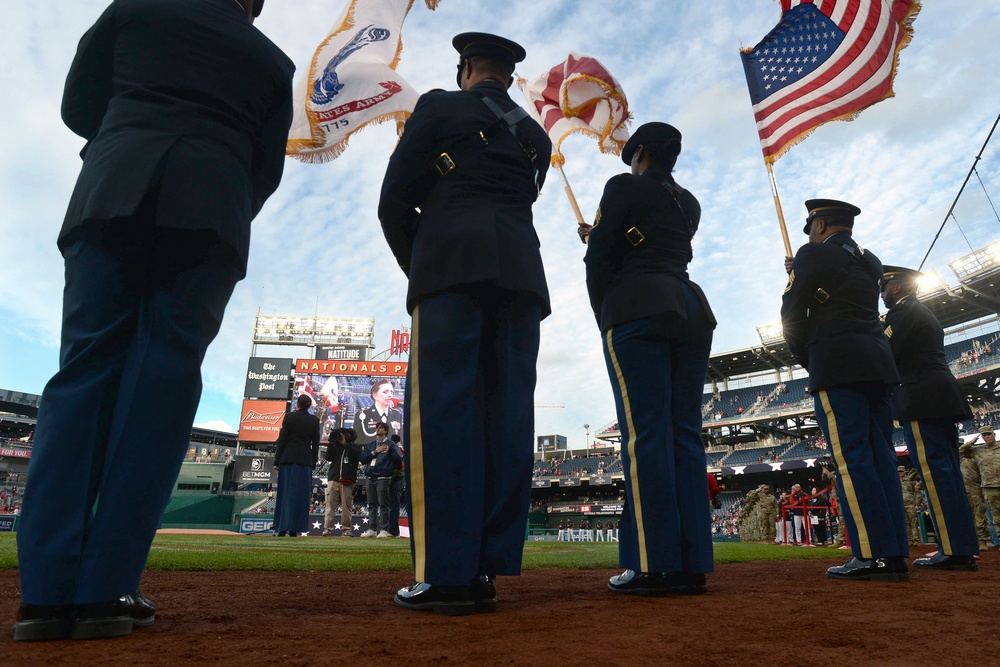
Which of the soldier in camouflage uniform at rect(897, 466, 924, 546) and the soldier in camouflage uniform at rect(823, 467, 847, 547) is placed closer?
the soldier in camouflage uniform at rect(897, 466, 924, 546)

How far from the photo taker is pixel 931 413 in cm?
425

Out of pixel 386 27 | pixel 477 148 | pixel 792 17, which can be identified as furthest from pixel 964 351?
pixel 477 148

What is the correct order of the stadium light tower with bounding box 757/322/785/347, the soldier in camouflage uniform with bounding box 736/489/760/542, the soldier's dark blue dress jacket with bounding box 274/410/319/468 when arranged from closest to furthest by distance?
1. the soldier's dark blue dress jacket with bounding box 274/410/319/468
2. the soldier in camouflage uniform with bounding box 736/489/760/542
3. the stadium light tower with bounding box 757/322/785/347

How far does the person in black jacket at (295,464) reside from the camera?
8.97 metres

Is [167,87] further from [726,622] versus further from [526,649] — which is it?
[726,622]

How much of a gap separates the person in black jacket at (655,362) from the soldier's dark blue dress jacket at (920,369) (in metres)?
2.30

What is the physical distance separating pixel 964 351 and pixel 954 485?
3409 centimetres

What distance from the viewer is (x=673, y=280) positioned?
9.29ft

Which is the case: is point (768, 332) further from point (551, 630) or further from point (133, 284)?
point (133, 284)

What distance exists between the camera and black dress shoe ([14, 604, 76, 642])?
1.30 meters

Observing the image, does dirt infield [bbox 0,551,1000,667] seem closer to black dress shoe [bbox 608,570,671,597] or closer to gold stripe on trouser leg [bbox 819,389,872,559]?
black dress shoe [bbox 608,570,671,597]

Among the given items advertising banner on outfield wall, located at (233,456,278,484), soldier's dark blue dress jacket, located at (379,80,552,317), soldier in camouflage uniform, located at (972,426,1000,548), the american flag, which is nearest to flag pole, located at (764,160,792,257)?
the american flag

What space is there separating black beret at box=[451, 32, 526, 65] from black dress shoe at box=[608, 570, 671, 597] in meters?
2.16

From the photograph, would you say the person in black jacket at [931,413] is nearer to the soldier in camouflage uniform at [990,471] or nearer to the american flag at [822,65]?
the american flag at [822,65]
